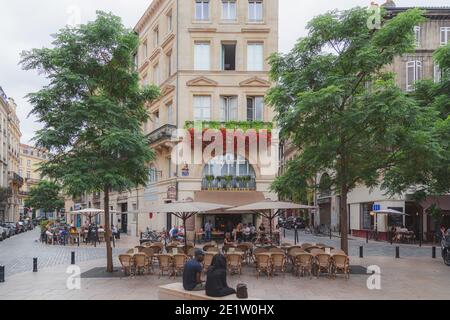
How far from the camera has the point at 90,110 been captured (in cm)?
1681

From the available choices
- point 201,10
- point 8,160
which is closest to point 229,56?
point 201,10

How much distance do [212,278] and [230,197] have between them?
22.5m

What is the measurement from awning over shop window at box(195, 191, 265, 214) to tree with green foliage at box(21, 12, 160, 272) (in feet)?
49.0

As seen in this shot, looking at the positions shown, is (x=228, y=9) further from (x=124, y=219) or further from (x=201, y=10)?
(x=124, y=219)

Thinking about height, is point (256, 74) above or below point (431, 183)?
above

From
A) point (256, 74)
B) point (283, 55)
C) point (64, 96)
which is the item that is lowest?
point (64, 96)

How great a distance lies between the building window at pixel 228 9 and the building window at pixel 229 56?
1.87 metres

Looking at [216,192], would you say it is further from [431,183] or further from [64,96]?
[64,96]

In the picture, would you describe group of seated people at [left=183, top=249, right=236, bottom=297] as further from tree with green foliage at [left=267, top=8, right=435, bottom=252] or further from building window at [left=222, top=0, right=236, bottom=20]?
building window at [left=222, top=0, right=236, bottom=20]

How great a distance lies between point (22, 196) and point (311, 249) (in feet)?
325

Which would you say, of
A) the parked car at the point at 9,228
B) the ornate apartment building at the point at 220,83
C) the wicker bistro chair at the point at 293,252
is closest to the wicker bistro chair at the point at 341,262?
the wicker bistro chair at the point at 293,252

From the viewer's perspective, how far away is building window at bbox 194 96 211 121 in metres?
33.5

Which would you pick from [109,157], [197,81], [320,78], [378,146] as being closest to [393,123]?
[378,146]

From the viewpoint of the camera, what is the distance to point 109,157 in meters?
17.2
